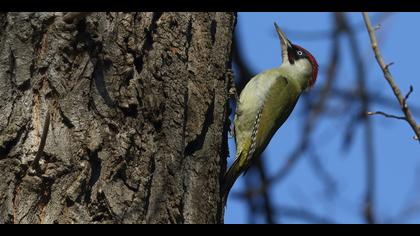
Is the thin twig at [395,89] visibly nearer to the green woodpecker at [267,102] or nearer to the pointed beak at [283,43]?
the green woodpecker at [267,102]

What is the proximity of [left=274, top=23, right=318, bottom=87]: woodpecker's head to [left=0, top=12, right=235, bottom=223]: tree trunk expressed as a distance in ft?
8.77

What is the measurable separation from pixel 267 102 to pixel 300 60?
744 mm

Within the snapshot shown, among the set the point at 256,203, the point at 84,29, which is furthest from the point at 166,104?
the point at 256,203

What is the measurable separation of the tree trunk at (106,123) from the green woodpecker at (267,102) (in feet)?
4.59

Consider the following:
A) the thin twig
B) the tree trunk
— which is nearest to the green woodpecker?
the tree trunk

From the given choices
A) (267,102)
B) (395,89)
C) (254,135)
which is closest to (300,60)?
(267,102)

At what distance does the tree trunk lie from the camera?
8.95 feet

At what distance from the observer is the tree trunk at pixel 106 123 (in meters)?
2.73

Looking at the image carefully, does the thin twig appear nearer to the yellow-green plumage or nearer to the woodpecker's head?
the yellow-green plumage

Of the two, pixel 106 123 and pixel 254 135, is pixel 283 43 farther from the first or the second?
pixel 106 123

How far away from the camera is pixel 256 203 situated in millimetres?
4809
